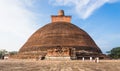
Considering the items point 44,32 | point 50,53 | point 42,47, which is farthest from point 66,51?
point 44,32

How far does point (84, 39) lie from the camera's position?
180 feet

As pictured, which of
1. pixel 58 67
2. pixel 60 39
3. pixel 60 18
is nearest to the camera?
pixel 58 67

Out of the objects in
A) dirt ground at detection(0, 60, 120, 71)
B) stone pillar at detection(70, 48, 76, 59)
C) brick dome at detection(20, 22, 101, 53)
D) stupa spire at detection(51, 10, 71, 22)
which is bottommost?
dirt ground at detection(0, 60, 120, 71)

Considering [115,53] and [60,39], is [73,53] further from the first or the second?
[115,53]

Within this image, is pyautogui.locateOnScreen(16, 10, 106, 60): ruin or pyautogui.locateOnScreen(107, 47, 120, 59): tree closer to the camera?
pyautogui.locateOnScreen(16, 10, 106, 60): ruin

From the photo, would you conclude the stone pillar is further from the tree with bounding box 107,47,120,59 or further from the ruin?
the tree with bounding box 107,47,120,59

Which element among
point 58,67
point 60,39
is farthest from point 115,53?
point 58,67

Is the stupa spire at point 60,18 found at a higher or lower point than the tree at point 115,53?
higher

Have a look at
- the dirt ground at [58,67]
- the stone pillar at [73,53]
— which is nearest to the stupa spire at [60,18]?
the stone pillar at [73,53]

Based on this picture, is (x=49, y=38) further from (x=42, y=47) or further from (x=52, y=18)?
(x=52, y=18)

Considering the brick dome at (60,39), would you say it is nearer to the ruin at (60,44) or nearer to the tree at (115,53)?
the ruin at (60,44)

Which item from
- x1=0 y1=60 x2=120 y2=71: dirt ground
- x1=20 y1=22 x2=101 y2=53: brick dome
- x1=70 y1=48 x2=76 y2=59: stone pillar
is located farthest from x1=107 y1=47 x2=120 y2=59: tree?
x1=0 y1=60 x2=120 y2=71: dirt ground

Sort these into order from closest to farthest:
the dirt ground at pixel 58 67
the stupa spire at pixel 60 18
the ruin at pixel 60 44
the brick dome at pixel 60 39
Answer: the dirt ground at pixel 58 67 → the ruin at pixel 60 44 → the brick dome at pixel 60 39 → the stupa spire at pixel 60 18

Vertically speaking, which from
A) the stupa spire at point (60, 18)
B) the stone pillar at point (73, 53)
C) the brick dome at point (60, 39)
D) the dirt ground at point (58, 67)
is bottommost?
the dirt ground at point (58, 67)
